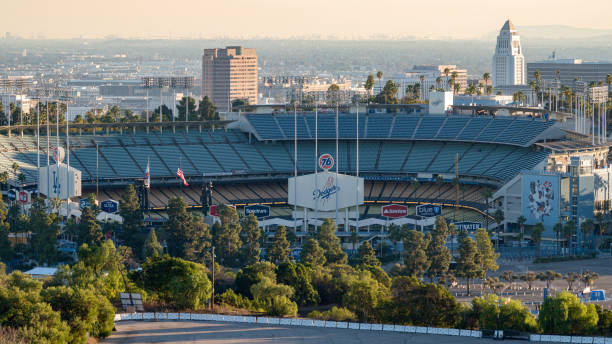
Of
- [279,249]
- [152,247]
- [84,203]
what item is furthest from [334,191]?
[84,203]

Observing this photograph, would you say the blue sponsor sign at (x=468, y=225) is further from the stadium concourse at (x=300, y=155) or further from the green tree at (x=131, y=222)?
the green tree at (x=131, y=222)

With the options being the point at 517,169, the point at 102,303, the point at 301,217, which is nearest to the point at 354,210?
the point at 301,217

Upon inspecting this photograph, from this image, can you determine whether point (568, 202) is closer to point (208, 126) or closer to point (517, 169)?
point (517, 169)

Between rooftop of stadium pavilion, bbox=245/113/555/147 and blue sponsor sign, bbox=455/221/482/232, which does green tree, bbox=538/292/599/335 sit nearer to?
blue sponsor sign, bbox=455/221/482/232

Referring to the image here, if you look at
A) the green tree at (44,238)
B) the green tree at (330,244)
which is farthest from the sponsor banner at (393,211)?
the green tree at (44,238)

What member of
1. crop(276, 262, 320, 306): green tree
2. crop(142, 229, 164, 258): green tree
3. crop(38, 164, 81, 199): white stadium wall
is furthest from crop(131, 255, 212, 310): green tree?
crop(38, 164, 81, 199): white stadium wall
